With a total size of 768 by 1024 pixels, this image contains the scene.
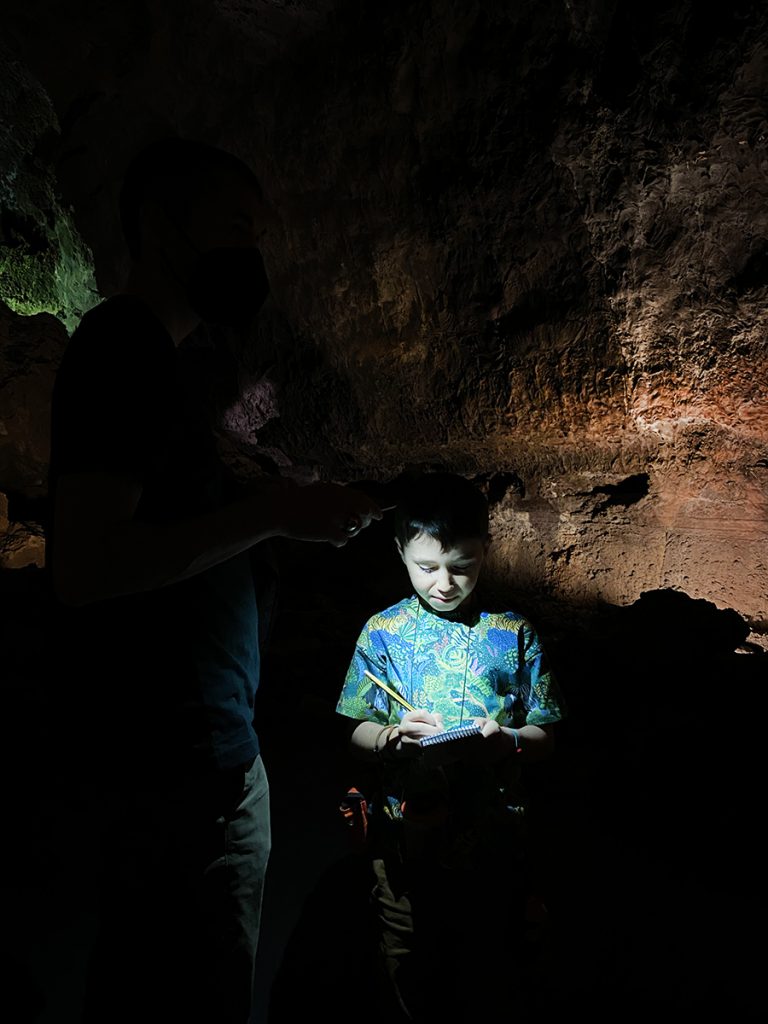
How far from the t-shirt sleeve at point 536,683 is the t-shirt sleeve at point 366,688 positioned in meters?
0.41

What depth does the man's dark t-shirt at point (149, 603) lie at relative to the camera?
41.1 inches

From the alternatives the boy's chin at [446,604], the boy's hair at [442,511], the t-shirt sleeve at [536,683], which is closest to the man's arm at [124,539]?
the boy's hair at [442,511]

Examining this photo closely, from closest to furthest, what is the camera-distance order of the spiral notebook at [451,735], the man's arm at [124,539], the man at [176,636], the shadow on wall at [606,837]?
the man's arm at [124,539]
the man at [176,636]
the spiral notebook at [451,735]
the shadow on wall at [606,837]

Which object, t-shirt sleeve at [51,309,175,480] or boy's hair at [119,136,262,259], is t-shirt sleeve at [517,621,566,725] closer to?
t-shirt sleeve at [51,309,175,480]

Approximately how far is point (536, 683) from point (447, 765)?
0.34 meters

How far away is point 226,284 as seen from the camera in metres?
1.28

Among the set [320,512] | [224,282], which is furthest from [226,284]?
[320,512]

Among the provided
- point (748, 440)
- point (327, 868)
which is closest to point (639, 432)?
point (748, 440)

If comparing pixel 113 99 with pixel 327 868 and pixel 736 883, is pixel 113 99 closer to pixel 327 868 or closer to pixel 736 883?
pixel 327 868

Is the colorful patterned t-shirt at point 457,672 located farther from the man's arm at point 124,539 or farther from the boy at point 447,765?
the man's arm at point 124,539

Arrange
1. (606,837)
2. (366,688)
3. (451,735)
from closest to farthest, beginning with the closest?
(451,735), (366,688), (606,837)

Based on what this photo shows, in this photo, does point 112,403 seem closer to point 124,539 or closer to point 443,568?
point 124,539

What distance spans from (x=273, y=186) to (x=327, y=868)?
4.05m

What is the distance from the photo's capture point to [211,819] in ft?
4.25
